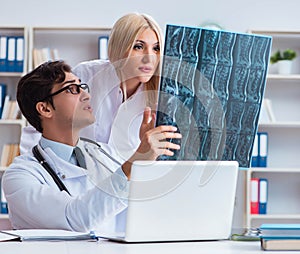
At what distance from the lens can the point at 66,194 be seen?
1.79 meters

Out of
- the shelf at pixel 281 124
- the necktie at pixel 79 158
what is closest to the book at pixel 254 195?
the shelf at pixel 281 124

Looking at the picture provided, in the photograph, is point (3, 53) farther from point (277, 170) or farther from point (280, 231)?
point (280, 231)

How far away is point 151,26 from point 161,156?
852 mm

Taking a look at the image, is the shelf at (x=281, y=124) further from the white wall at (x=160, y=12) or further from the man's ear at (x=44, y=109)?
the man's ear at (x=44, y=109)

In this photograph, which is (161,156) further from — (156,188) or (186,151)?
(156,188)

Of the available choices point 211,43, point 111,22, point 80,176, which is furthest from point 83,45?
point 211,43

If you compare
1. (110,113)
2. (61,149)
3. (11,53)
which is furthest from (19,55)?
(61,149)

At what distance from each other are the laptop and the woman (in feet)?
2.07

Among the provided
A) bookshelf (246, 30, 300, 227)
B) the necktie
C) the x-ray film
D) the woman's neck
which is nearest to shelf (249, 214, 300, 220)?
bookshelf (246, 30, 300, 227)

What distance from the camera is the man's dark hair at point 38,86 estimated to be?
2129mm

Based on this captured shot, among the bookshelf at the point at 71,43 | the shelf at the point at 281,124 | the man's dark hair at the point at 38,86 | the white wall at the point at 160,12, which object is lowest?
the man's dark hair at the point at 38,86

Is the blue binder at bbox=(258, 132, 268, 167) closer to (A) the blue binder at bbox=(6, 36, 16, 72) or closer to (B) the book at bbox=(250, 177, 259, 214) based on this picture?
(B) the book at bbox=(250, 177, 259, 214)

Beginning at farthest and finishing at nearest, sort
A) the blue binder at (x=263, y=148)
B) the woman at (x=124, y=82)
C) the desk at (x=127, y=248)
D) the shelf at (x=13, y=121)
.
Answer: the blue binder at (x=263, y=148) < the shelf at (x=13, y=121) < the woman at (x=124, y=82) < the desk at (x=127, y=248)

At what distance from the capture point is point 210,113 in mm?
1592
